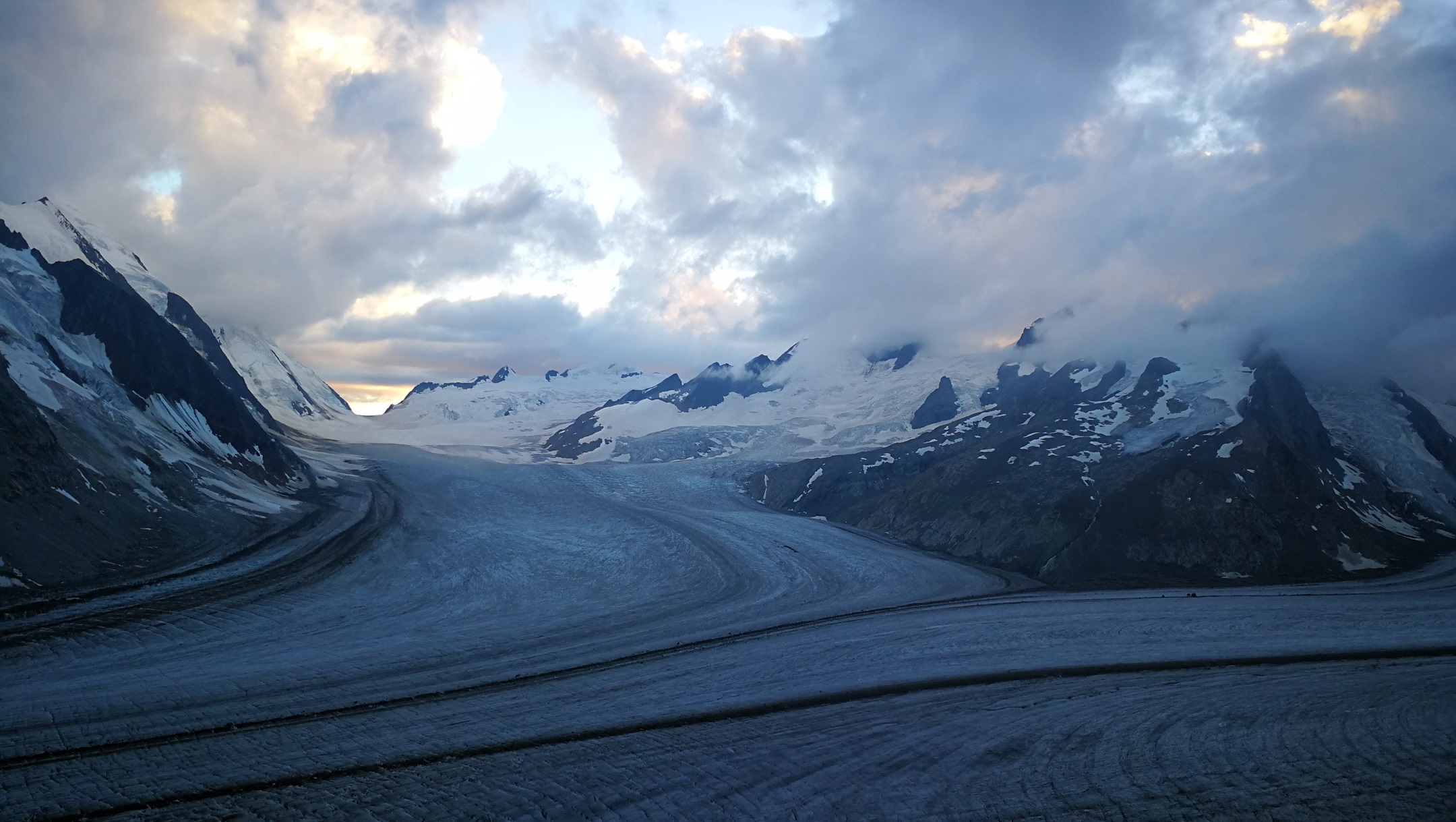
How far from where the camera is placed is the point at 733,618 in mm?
31703

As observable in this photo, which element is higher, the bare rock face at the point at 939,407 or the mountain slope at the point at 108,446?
the bare rock face at the point at 939,407

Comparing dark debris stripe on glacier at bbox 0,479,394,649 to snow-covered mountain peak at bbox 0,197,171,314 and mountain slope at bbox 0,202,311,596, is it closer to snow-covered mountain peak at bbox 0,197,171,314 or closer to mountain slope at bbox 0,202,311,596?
mountain slope at bbox 0,202,311,596

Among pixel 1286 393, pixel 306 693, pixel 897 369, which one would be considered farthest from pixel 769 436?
pixel 306 693

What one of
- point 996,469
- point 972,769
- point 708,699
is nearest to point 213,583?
point 708,699

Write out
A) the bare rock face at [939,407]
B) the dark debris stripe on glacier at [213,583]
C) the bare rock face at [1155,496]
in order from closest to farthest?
the dark debris stripe on glacier at [213,583] → the bare rock face at [1155,496] → the bare rock face at [939,407]

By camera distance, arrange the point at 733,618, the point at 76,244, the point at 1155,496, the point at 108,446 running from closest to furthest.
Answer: the point at 733,618 → the point at 108,446 → the point at 1155,496 → the point at 76,244

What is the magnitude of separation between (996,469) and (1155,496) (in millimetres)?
12659

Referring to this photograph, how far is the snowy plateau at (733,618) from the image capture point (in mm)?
14633

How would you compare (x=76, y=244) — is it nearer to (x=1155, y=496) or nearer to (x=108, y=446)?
(x=108, y=446)

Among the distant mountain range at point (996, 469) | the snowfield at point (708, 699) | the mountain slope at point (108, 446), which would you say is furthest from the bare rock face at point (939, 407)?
the mountain slope at point (108, 446)

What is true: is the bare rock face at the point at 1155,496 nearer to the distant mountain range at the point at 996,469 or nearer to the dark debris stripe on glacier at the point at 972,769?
the distant mountain range at the point at 996,469

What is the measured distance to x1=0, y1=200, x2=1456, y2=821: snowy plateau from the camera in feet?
48.0

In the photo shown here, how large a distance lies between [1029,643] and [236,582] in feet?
102

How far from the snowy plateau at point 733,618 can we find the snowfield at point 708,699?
14 cm
